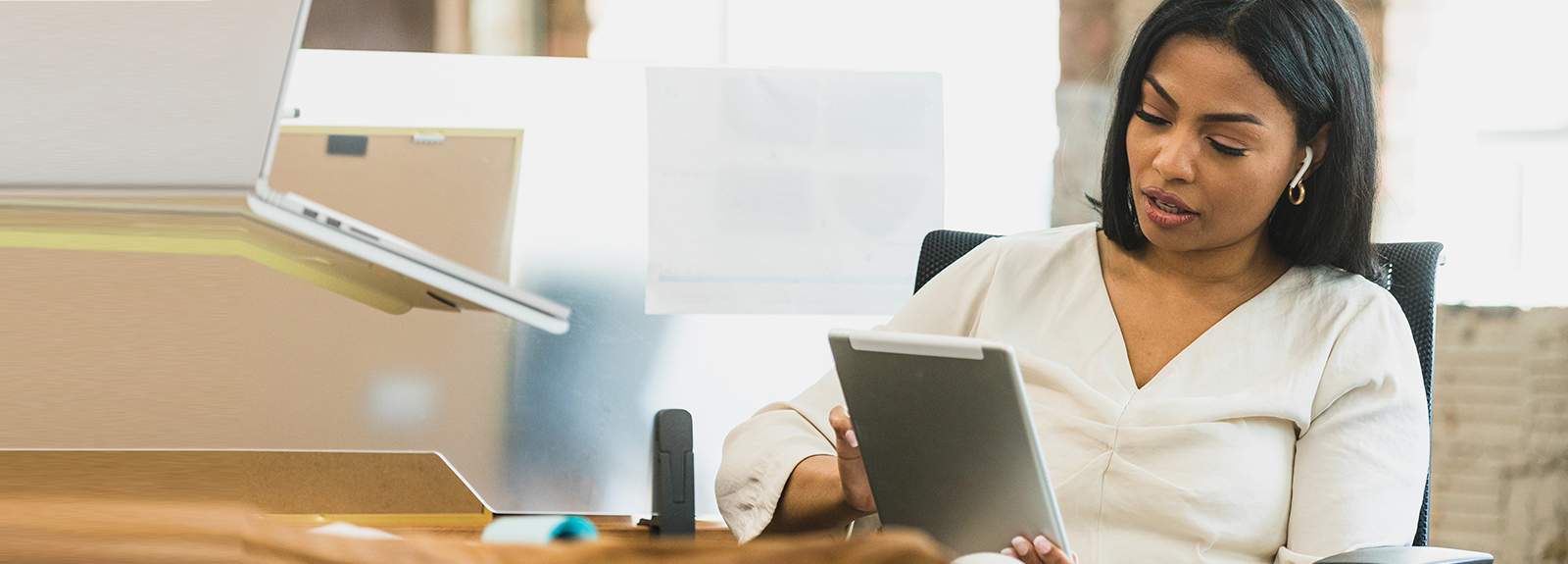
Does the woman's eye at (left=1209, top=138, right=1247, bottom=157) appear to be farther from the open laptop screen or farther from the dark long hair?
the open laptop screen

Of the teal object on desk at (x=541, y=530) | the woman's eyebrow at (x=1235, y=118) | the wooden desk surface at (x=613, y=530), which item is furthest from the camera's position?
the wooden desk surface at (x=613, y=530)

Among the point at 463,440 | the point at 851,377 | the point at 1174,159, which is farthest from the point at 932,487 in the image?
the point at 463,440

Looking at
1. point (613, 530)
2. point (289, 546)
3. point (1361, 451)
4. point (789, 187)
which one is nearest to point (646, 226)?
point (789, 187)

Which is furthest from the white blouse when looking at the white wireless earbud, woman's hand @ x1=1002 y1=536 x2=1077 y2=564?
woman's hand @ x1=1002 y1=536 x2=1077 y2=564

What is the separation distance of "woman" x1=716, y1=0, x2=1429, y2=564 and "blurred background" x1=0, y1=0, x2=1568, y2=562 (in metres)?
0.32

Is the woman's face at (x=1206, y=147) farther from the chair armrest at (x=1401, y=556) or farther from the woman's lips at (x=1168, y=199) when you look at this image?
the chair armrest at (x=1401, y=556)

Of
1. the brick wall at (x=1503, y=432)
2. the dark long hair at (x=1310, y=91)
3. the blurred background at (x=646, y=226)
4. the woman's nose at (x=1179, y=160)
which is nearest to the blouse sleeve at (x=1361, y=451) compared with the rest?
the dark long hair at (x=1310, y=91)

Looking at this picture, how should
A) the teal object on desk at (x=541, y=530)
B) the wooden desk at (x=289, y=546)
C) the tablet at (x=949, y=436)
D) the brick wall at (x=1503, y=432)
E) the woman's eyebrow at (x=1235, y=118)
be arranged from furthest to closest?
the brick wall at (x=1503, y=432)
the woman's eyebrow at (x=1235, y=118)
the teal object on desk at (x=541, y=530)
the tablet at (x=949, y=436)
the wooden desk at (x=289, y=546)

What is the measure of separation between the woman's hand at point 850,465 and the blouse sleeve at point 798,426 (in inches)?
3.6

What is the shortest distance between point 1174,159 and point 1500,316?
1.06 metres

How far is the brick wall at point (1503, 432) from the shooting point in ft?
5.74

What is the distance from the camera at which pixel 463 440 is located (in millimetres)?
1518

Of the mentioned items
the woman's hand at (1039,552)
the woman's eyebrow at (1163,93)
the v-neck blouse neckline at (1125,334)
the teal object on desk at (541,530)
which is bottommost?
the teal object on desk at (541,530)

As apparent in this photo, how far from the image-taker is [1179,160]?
3.44 feet
